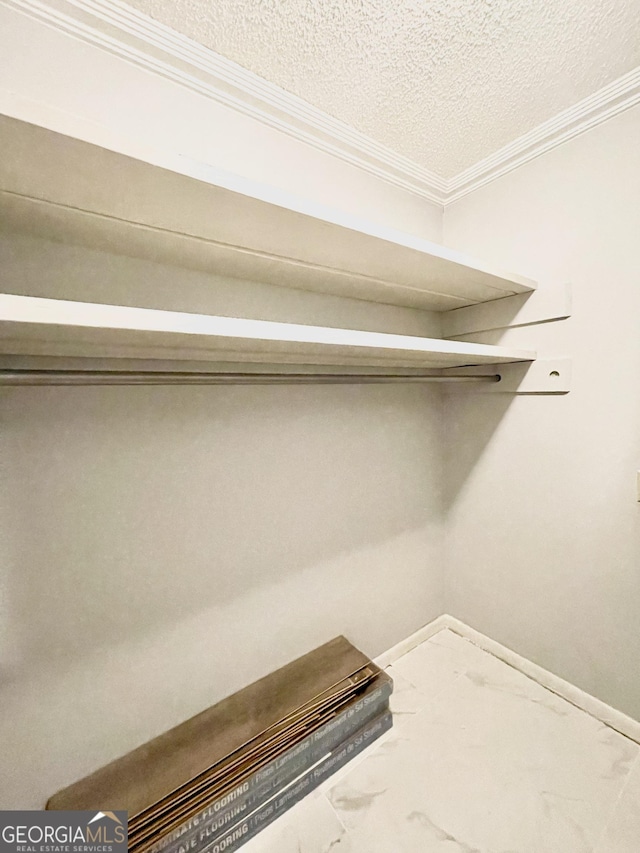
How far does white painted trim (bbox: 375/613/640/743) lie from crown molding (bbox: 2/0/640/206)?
180cm

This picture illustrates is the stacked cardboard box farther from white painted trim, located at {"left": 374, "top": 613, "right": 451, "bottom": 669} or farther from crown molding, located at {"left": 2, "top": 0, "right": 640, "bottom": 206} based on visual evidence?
crown molding, located at {"left": 2, "top": 0, "right": 640, "bottom": 206}

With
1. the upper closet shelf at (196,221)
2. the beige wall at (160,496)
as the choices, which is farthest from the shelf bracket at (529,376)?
the beige wall at (160,496)

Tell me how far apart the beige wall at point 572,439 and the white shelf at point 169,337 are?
0.41m

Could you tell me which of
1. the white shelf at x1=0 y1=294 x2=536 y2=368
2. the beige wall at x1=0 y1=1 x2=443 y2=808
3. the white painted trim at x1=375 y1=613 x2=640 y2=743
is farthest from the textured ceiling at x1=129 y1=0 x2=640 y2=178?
the white painted trim at x1=375 y1=613 x2=640 y2=743

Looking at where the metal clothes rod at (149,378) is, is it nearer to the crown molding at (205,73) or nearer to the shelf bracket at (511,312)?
the shelf bracket at (511,312)

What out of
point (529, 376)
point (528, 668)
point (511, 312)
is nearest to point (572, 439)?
point (529, 376)

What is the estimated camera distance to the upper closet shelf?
0.52m

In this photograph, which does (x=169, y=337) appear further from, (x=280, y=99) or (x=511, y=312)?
(x=511, y=312)

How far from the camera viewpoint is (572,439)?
3.68ft

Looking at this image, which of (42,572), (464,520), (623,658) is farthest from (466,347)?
(42,572)

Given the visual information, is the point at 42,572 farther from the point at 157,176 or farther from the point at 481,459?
the point at 481,459

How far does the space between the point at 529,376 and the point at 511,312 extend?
24 cm

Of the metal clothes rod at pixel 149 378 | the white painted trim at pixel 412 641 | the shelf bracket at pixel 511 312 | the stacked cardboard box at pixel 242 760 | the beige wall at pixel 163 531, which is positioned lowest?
the white painted trim at pixel 412 641

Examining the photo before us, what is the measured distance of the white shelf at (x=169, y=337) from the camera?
1.49 feet
